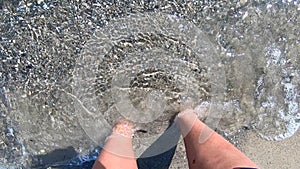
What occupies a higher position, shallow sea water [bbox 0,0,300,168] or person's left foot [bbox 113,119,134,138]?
shallow sea water [bbox 0,0,300,168]

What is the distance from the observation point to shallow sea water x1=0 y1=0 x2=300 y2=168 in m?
2.29

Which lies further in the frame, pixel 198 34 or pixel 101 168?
pixel 198 34

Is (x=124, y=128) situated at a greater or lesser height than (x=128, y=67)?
lesser

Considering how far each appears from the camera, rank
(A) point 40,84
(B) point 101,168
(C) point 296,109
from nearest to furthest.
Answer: (B) point 101,168 < (A) point 40,84 < (C) point 296,109

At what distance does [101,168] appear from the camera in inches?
85.2

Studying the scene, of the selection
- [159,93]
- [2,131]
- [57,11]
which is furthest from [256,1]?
[2,131]

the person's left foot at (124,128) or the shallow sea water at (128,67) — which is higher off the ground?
the shallow sea water at (128,67)

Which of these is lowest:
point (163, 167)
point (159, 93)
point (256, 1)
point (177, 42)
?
point (163, 167)

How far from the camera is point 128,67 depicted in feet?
7.65

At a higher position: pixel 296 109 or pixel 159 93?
Result: pixel 159 93

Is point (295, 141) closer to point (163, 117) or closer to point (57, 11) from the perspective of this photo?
point (163, 117)

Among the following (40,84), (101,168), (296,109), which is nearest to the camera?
(101,168)

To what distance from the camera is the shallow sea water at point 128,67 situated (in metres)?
2.29

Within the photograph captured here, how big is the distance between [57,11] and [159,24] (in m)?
0.56
